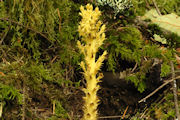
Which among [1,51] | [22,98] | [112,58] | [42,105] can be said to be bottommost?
[42,105]

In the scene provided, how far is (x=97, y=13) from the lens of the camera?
4.95 ft


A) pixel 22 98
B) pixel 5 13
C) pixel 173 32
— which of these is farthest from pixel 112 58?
pixel 5 13

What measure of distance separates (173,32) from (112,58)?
27.2 inches

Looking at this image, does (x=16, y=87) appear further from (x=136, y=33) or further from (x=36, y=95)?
(x=136, y=33)

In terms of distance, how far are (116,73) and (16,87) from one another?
3.43ft

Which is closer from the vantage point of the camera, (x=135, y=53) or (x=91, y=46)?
(x=91, y=46)

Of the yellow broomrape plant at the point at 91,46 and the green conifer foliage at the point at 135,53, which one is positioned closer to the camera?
the yellow broomrape plant at the point at 91,46

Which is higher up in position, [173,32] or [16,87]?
[173,32]

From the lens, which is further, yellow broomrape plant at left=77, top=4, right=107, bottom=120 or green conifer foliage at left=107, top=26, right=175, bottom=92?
A: green conifer foliage at left=107, top=26, right=175, bottom=92

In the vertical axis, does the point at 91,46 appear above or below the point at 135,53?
above

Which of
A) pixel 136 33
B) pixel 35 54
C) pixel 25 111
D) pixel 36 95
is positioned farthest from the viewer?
pixel 136 33

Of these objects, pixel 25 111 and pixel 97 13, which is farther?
pixel 25 111

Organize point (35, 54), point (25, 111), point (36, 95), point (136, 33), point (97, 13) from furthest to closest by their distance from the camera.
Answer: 1. point (136, 33)
2. point (35, 54)
3. point (36, 95)
4. point (25, 111)
5. point (97, 13)

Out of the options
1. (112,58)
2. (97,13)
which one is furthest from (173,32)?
(97,13)
